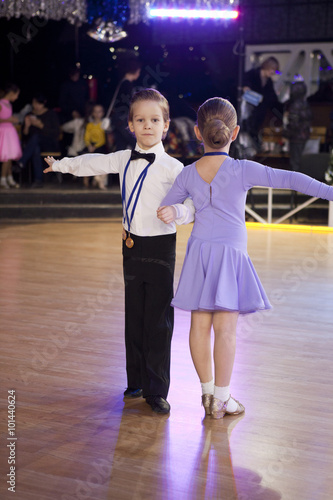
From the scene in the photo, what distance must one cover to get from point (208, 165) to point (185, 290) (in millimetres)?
461

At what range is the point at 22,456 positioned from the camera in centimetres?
229

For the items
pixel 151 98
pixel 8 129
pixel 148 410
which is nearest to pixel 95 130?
pixel 8 129

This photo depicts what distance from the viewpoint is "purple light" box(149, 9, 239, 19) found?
33.9ft

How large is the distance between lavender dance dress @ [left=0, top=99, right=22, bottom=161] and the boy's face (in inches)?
259

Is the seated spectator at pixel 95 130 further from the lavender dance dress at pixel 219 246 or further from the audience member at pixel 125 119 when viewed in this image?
the lavender dance dress at pixel 219 246

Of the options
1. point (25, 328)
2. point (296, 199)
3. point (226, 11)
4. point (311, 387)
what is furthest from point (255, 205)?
point (311, 387)

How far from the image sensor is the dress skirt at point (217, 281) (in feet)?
8.25

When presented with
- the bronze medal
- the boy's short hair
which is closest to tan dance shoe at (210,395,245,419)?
the bronze medal

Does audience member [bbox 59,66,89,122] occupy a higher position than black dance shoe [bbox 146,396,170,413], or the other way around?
audience member [bbox 59,66,89,122]

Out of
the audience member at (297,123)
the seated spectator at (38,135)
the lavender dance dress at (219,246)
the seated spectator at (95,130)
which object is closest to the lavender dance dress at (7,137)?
the seated spectator at (38,135)

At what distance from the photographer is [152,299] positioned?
269cm

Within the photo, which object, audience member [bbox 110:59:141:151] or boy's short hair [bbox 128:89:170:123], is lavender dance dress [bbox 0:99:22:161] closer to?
audience member [bbox 110:59:141:151]

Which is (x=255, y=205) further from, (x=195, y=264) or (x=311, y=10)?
(x=195, y=264)

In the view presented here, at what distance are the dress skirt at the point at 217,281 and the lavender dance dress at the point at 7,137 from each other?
22.4ft
